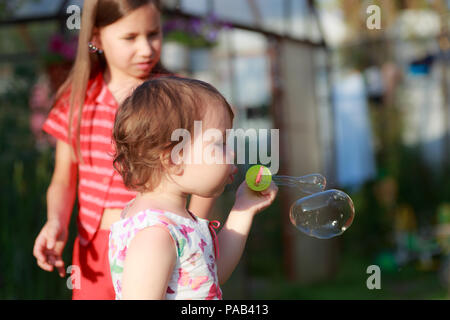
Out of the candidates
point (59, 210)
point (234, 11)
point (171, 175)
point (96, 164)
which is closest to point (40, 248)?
point (59, 210)

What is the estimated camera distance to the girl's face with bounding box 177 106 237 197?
4.19 ft

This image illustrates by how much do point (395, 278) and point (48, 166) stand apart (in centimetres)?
389

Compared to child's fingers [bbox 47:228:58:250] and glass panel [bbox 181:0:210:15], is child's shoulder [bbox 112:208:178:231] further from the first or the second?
glass panel [bbox 181:0:210:15]

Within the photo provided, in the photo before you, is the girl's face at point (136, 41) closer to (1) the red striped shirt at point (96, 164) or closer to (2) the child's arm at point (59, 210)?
(1) the red striped shirt at point (96, 164)

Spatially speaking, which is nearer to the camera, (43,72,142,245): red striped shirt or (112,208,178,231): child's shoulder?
(112,208,178,231): child's shoulder

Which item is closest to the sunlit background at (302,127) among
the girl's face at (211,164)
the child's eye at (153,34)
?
the girl's face at (211,164)

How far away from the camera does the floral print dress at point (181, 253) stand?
123 centimetres

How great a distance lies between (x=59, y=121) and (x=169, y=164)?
66cm

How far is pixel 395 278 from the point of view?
5.90 m

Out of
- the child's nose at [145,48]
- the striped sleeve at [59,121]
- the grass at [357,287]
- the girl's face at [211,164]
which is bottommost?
the grass at [357,287]

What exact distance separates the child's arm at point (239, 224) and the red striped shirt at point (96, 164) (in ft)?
1.04

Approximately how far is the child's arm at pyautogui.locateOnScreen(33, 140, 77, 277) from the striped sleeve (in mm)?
27

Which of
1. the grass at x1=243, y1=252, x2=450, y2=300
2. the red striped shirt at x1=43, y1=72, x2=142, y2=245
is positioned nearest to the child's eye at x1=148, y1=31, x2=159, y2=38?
the red striped shirt at x1=43, y1=72, x2=142, y2=245
